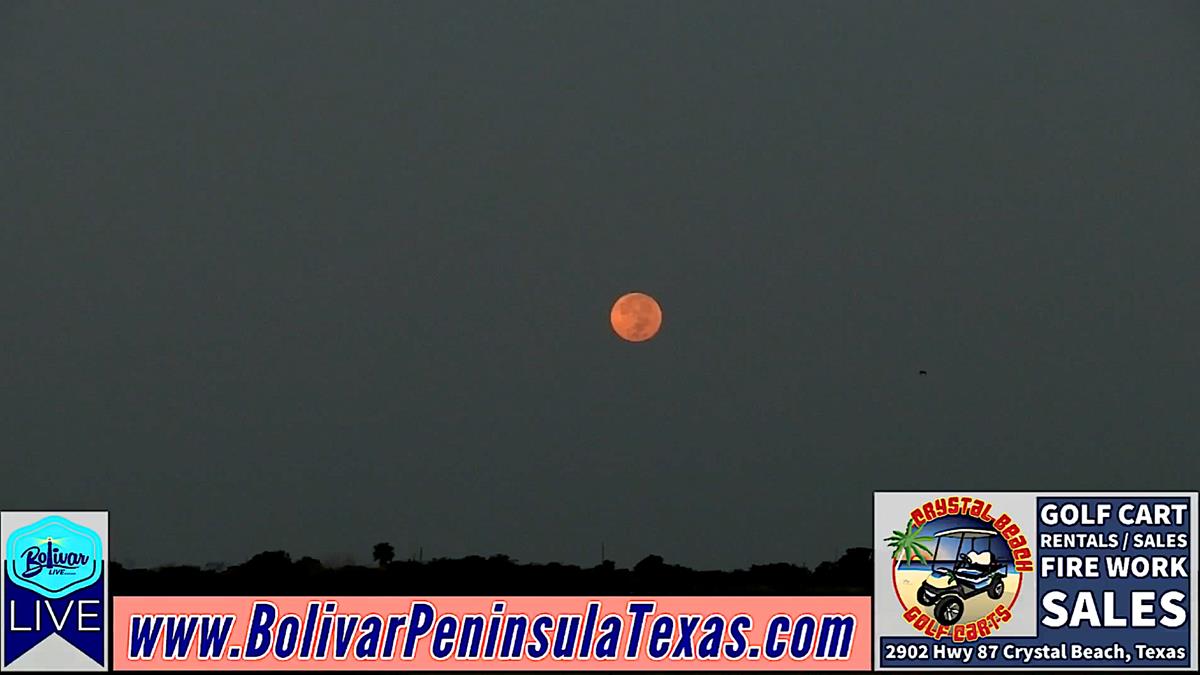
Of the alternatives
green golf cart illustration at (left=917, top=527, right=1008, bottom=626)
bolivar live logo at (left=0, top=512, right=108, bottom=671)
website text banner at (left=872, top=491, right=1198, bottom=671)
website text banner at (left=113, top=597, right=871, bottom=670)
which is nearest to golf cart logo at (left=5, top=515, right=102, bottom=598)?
bolivar live logo at (left=0, top=512, right=108, bottom=671)

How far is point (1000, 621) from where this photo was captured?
36219mm

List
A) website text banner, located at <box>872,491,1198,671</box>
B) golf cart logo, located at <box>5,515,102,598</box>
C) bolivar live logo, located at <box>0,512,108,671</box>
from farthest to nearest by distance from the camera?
1. golf cart logo, located at <box>5,515,102,598</box>
2. bolivar live logo, located at <box>0,512,108,671</box>
3. website text banner, located at <box>872,491,1198,671</box>

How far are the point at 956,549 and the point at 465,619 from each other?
9.67 meters

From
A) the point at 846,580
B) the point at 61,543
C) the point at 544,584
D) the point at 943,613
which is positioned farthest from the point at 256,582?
the point at 943,613

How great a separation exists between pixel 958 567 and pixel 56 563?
697 inches

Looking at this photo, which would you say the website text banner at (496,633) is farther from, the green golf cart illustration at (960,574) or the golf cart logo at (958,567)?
the green golf cart illustration at (960,574)

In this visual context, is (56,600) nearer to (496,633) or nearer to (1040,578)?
(496,633)

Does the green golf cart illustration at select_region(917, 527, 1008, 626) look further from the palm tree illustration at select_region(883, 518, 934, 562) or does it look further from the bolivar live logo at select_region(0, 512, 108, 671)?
the bolivar live logo at select_region(0, 512, 108, 671)

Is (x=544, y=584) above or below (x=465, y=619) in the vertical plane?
above

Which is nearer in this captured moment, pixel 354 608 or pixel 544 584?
pixel 354 608

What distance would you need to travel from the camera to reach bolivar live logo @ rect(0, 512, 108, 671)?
37094 millimetres

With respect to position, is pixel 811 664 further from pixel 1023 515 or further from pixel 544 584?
pixel 544 584

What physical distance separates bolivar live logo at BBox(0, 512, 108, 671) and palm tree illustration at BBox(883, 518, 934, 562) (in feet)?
50.8

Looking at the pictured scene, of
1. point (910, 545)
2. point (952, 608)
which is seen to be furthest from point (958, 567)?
point (910, 545)
